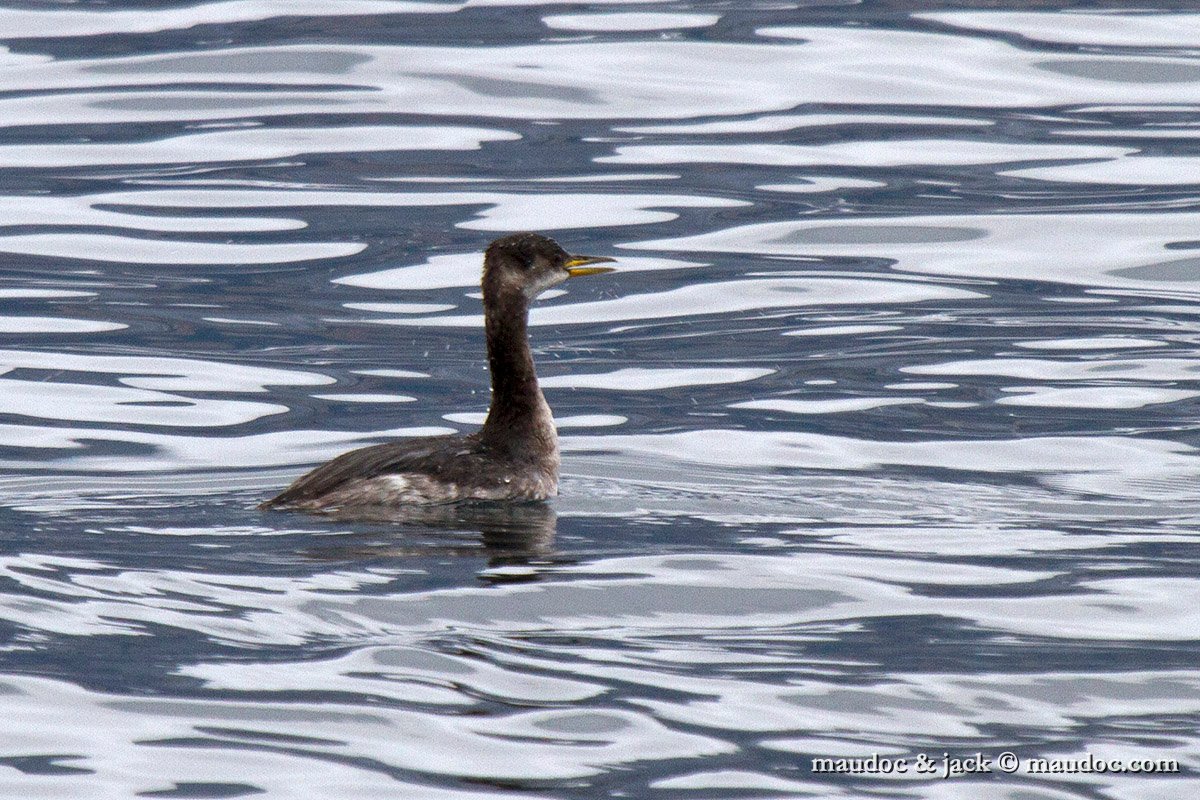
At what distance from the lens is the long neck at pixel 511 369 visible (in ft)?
36.7

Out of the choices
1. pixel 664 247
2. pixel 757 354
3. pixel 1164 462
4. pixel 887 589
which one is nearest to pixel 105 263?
pixel 664 247

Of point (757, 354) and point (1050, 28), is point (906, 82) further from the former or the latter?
point (757, 354)

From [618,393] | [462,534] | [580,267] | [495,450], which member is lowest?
[618,393]

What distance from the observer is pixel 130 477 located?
37.9ft

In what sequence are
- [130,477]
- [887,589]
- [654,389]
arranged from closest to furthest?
1. [887,589]
2. [130,477]
3. [654,389]

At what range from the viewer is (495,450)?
10.8 metres

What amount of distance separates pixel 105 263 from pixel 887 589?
10.6 m

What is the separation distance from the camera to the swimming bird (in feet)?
33.5

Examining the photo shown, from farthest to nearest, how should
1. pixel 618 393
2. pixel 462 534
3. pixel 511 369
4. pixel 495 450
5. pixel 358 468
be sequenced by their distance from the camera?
pixel 618 393 → pixel 511 369 → pixel 495 450 → pixel 358 468 → pixel 462 534

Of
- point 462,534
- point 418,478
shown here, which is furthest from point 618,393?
point 462,534

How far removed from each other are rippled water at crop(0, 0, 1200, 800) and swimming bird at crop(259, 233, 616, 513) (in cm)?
22

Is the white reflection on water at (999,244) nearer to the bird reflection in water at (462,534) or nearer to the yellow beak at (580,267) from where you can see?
the yellow beak at (580,267)

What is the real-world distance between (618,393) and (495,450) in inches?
128

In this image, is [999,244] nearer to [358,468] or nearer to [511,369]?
[511,369]
